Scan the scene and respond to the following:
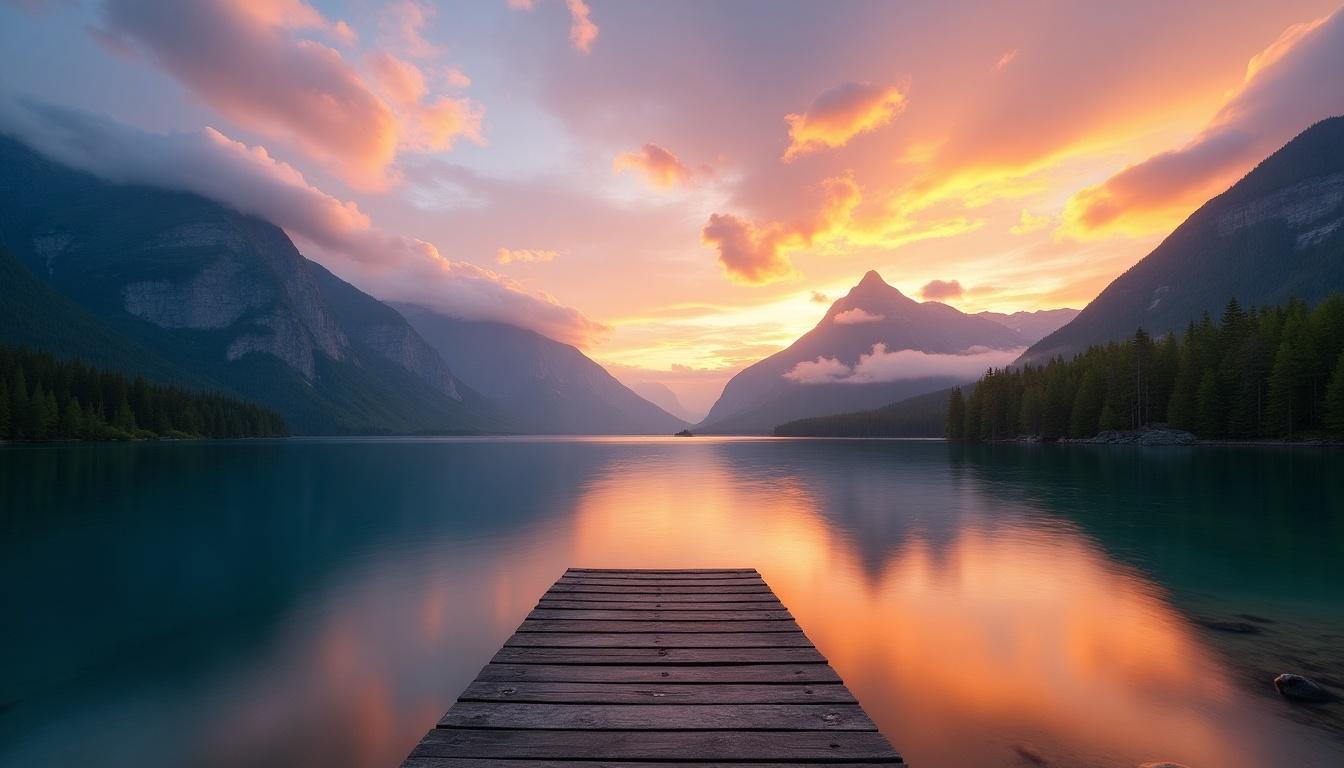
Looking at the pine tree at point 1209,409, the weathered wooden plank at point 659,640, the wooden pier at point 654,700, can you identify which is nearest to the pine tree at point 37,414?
the wooden pier at point 654,700

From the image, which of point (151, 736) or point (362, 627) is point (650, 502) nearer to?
point (362, 627)

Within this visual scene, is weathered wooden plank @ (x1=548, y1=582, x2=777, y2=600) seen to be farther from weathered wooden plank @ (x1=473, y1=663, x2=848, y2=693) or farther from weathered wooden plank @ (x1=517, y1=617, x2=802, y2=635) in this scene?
weathered wooden plank @ (x1=473, y1=663, x2=848, y2=693)

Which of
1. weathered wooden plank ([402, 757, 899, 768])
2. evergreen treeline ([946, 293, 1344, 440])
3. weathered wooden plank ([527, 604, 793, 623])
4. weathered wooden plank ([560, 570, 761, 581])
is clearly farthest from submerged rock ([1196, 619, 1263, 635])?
evergreen treeline ([946, 293, 1344, 440])

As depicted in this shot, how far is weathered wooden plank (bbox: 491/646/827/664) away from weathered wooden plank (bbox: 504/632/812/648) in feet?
0.67

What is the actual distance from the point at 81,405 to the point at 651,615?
205 m

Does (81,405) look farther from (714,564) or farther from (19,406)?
(714,564)

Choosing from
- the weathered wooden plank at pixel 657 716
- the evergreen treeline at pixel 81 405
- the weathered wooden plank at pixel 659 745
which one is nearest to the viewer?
the weathered wooden plank at pixel 659 745

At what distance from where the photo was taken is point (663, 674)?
1025 centimetres

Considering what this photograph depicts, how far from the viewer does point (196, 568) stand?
2669 cm

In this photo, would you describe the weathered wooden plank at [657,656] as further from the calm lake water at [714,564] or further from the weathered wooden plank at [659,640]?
the calm lake water at [714,564]

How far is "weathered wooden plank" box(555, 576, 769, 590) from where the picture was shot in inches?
680

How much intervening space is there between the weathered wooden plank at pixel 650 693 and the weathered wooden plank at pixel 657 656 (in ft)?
3.27

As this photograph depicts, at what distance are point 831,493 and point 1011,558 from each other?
29.2m

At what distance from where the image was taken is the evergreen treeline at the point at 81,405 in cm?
13038
